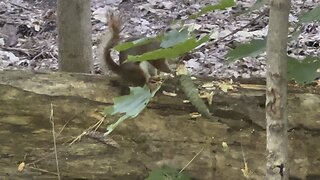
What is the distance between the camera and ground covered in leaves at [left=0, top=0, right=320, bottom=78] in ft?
13.1

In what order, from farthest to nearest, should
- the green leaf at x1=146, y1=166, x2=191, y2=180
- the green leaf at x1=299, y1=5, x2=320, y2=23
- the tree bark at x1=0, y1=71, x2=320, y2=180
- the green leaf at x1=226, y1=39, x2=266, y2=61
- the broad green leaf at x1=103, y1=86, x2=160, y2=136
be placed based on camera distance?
the tree bark at x1=0, y1=71, x2=320, y2=180, the green leaf at x1=146, y1=166, x2=191, y2=180, the green leaf at x1=226, y1=39, x2=266, y2=61, the green leaf at x1=299, y1=5, x2=320, y2=23, the broad green leaf at x1=103, y1=86, x2=160, y2=136

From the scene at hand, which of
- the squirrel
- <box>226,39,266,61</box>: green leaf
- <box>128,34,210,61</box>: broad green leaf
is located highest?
<box>128,34,210,61</box>: broad green leaf

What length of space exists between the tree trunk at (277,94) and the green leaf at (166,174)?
0.56 m

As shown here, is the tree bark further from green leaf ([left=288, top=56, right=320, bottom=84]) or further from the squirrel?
green leaf ([left=288, top=56, right=320, bottom=84])

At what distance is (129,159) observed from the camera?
2209 millimetres

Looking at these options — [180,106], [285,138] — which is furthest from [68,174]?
[285,138]

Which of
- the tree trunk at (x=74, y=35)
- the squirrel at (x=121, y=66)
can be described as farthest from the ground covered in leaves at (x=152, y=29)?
the squirrel at (x=121, y=66)

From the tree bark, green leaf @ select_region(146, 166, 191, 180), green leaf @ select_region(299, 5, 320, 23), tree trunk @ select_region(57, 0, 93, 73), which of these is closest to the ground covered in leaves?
tree trunk @ select_region(57, 0, 93, 73)

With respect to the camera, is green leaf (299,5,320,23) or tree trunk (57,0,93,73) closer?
green leaf (299,5,320,23)

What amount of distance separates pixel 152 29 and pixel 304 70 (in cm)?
276

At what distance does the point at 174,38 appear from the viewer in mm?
1535

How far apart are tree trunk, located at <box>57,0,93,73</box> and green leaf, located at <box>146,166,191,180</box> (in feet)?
3.32

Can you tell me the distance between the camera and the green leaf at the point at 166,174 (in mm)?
2061

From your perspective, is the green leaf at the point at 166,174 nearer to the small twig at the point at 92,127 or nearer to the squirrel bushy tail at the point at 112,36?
the small twig at the point at 92,127
